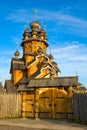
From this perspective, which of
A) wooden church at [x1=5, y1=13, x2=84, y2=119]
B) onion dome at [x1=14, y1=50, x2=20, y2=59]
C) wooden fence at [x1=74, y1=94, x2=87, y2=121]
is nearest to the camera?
wooden fence at [x1=74, y1=94, x2=87, y2=121]

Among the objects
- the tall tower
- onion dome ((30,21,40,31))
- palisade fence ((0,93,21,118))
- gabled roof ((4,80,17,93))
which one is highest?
onion dome ((30,21,40,31))

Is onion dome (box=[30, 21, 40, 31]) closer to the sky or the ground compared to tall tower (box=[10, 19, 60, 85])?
closer to the sky

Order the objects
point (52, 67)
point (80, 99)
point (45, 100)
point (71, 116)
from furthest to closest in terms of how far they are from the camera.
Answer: point (52, 67)
point (45, 100)
point (71, 116)
point (80, 99)

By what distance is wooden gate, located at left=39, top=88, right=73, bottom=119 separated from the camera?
17.6 metres

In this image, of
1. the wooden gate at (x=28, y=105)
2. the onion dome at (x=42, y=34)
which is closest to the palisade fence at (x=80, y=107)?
the wooden gate at (x=28, y=105)

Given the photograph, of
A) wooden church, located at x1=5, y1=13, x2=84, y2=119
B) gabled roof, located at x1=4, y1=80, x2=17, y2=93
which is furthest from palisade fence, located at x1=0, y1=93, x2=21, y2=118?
gabled roof, located at x1=4, y1=80, x2=17, y2=93

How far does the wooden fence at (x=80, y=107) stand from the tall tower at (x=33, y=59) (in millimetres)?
23999

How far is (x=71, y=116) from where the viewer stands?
16906 millimetres

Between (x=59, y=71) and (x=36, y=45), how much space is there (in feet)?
21.1

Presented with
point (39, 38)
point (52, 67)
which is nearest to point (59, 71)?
point (52, 67)

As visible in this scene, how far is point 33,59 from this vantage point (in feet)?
149

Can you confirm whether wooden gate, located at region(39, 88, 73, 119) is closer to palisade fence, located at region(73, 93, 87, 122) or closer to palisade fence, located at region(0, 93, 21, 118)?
palisade fence, located at region(73, 93, 87, 122)

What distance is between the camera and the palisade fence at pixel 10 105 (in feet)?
60.1

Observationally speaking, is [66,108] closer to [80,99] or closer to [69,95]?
[69,95]
